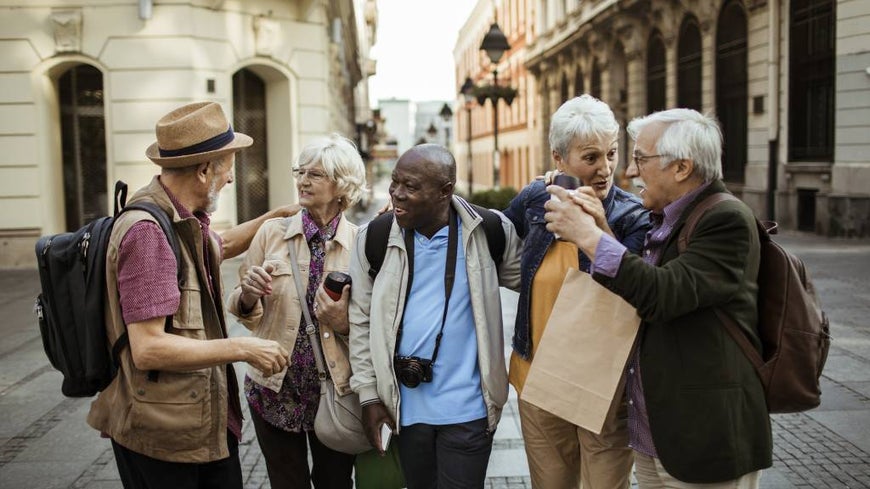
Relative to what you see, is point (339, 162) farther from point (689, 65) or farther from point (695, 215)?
point (689, 65)

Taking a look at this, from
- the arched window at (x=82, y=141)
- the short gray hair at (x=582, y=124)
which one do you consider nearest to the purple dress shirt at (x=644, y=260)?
the short gray hair at (x=582, y=124)

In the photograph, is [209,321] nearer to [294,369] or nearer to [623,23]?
[294,369]

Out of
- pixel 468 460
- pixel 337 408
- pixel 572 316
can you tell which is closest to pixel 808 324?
pixel 572 316

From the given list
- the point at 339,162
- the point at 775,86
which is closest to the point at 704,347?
the point at 339,162

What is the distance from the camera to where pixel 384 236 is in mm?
3221

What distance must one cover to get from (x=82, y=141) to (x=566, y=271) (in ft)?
44.4

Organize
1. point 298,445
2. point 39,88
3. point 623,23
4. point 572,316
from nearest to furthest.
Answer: point 572,316 < point 298,445 < point 39,88 < point 623,23

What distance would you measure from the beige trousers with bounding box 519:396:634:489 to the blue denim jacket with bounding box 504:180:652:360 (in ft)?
0.95

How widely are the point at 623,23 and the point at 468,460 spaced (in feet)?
83.6

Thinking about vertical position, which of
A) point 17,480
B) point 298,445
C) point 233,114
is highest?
point 233,114

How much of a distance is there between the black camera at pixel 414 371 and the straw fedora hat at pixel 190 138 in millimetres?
1013

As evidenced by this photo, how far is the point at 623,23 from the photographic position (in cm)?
2664

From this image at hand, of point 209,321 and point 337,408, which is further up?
point 209,321

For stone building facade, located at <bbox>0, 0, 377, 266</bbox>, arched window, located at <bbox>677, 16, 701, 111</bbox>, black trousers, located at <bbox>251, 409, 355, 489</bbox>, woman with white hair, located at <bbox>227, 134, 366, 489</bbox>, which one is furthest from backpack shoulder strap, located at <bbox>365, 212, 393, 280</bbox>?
arched window, located at <bbox>677, 16, 701, 111</bbox>
